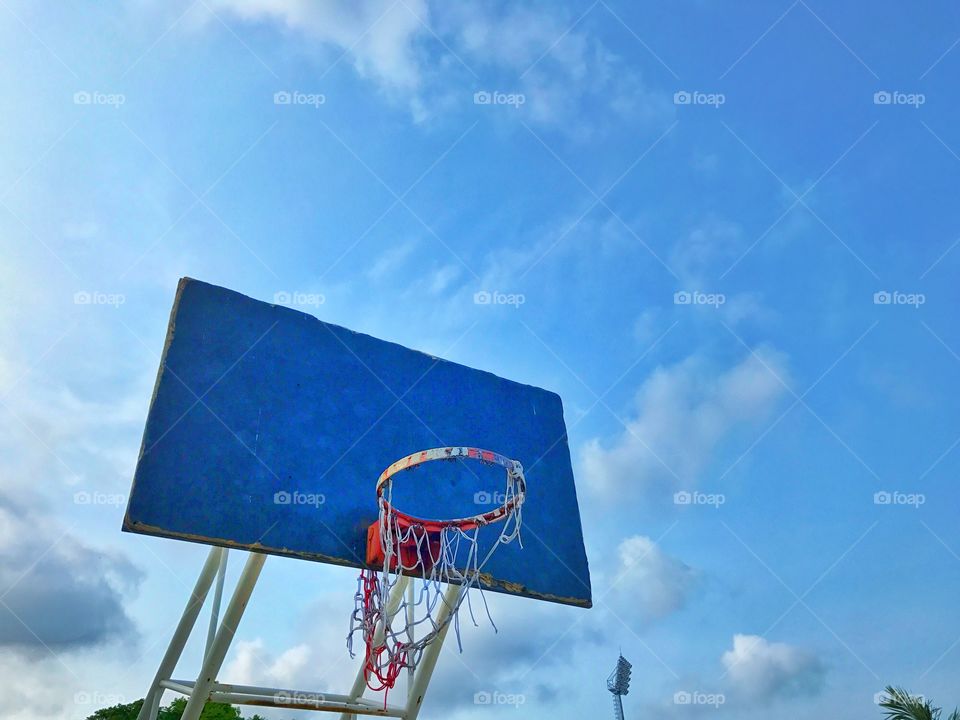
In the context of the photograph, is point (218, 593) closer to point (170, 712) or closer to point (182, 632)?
point (182, 632)

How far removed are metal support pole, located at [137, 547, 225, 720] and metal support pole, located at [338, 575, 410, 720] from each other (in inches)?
49.8

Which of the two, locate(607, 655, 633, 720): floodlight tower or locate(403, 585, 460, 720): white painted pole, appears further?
locate(607, 655, 633, 720): floodlight tower

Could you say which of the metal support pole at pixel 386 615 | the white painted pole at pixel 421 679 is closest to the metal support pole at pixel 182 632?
the metal support pole at pixel 386 615

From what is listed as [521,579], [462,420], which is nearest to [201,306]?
[462,420]

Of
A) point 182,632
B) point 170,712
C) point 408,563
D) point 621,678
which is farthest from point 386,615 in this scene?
point 621,678

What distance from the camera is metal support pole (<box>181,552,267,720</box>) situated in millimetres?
4930

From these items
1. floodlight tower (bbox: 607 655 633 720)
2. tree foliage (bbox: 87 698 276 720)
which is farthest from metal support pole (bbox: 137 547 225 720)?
floodlight tower (bbox: 607 655 633 720)

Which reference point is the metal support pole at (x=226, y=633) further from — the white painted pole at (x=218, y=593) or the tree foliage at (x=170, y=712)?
the tree foliage at (x=170, y=712)

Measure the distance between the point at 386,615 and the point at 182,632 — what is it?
1.79 metres

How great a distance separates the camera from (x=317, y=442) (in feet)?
16.8

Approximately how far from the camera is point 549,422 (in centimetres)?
659

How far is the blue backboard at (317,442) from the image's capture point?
446cm

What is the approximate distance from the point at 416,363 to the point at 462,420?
0.60 m

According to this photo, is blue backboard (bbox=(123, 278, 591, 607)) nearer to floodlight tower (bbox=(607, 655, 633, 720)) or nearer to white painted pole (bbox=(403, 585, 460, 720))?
white painted pole (bbox=(403, 585, 460, 720))
